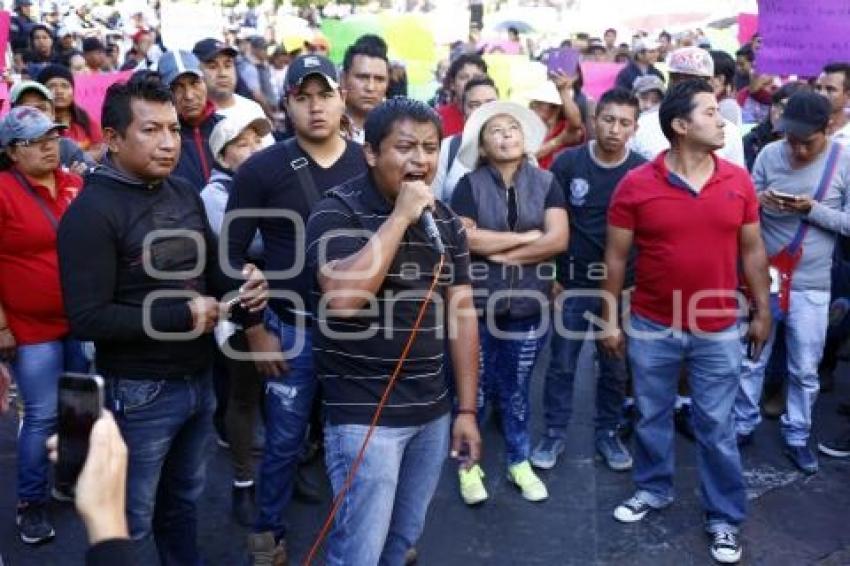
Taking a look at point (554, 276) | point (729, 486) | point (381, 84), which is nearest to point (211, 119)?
point (381, 84)

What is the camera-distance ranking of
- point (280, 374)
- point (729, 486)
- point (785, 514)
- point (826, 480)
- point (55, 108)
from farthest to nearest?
1. point (55, 108)
2. point (826, 480)
3. point (785, 514)
4. point (729, 486)
5. point (280, 374)

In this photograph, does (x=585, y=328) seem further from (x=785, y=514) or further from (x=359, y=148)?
(x=359, y=148)

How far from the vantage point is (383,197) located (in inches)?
110

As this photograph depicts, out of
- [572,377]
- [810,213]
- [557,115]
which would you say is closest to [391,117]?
[572,377]

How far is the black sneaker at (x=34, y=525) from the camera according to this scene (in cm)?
407

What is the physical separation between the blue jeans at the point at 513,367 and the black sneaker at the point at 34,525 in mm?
2181

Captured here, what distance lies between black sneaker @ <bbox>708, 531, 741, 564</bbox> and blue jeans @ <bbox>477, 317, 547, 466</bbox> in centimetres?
105

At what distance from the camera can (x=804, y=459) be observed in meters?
4.81

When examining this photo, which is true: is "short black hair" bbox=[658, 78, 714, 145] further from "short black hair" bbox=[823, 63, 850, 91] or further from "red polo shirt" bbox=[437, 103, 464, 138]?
"red polo shirt" bbox=[437, 103, 464, 138]

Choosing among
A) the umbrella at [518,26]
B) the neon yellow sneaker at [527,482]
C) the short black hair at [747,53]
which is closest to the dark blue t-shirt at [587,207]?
the neon yellow sneaker at [527,482]

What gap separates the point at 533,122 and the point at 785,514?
7.69 feet

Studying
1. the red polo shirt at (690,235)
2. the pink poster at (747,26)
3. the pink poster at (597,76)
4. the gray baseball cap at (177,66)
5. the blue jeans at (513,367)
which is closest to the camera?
the red polo shirt at (690,235)

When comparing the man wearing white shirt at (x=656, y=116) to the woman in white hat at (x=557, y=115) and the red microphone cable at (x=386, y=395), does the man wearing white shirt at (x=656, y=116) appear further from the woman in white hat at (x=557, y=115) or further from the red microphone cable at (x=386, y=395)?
the red microphone cable at (x=386, y=395)

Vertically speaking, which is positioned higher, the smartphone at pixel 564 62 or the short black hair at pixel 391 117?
the short black hair at pixel 391 117
